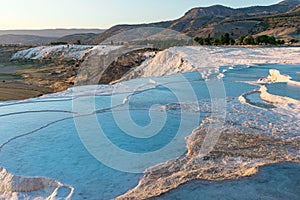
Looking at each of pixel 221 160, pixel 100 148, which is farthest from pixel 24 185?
pixel 221 160

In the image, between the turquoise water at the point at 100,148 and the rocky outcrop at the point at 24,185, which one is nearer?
the turquoise water at the point at 100,148

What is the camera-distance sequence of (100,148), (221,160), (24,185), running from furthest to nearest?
(100,148), (221,160), (24,185)

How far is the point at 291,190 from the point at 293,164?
89cm

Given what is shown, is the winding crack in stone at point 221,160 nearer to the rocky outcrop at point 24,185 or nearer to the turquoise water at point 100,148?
the turquoise water at point 100,148

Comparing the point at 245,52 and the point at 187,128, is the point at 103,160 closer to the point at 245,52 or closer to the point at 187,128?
the point at 187,128

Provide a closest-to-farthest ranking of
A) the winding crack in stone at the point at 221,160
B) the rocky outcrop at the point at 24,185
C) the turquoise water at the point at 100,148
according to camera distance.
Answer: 1. the turquoise water at the point at 100,148
2. the winding crack in stone at the point at 221,160
3. the rocky outcrop at the point at 24,185

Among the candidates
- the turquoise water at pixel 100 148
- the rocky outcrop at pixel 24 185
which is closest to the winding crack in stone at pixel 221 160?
the turquoise water at pixel 100 148

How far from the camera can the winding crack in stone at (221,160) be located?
14.7 feet

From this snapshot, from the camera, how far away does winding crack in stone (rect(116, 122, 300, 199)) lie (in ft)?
14.7

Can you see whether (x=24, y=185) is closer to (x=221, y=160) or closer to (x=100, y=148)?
(x=100, y=148)

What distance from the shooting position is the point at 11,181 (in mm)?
4980

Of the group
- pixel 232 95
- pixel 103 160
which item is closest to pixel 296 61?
pixel 232 95

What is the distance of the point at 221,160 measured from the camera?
5.25m

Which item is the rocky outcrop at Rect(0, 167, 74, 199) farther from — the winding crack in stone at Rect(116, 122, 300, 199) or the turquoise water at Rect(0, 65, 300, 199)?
the winding crack in stone at Rect(116, 122, 300, 199)
